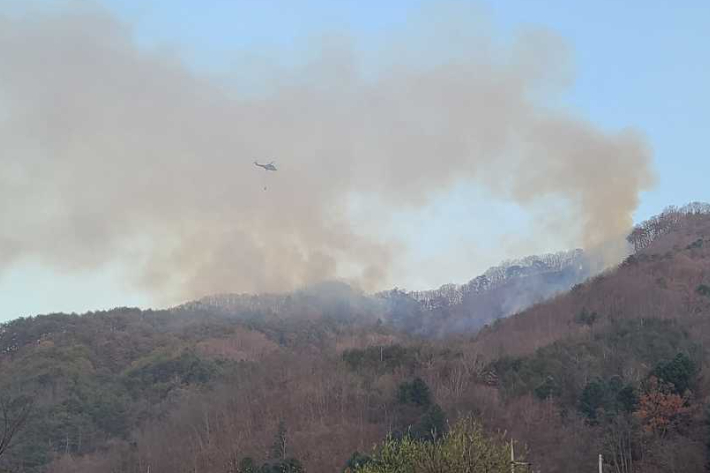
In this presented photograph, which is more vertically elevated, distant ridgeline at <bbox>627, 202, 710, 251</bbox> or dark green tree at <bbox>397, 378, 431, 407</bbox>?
distant ridgeline at <bbox>627, 202, 710, 251</bbox>

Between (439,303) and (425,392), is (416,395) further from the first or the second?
(439,303)

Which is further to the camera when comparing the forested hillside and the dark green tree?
the dark green tree

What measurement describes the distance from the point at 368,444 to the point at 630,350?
78.8ft

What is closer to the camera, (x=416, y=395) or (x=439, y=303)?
(x=416, y=395)

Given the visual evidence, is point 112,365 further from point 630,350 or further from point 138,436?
point 630,350

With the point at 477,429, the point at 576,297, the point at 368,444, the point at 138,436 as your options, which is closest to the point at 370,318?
the point at 576,297

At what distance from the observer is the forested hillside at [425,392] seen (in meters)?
53.3

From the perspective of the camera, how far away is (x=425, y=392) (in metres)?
69.3

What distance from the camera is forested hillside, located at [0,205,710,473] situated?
5331 cm

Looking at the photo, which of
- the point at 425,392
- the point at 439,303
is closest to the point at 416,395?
the point at 425,392

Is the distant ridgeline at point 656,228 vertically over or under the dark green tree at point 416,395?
over

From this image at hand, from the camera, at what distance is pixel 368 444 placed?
64.6 m

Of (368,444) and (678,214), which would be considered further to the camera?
(678,214)

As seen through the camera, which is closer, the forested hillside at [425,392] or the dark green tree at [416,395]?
the forested hillside at [425,392]
